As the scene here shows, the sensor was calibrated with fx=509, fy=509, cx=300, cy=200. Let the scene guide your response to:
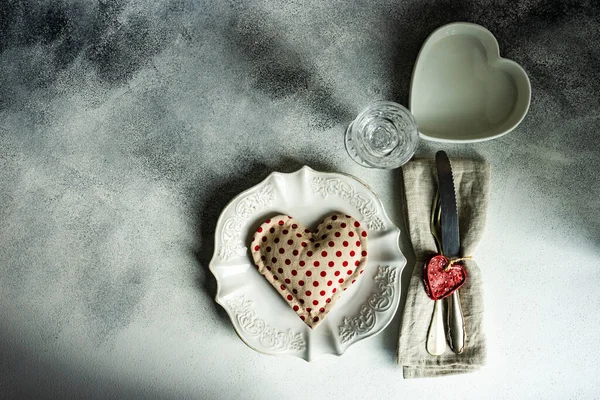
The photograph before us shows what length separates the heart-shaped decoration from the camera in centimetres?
99

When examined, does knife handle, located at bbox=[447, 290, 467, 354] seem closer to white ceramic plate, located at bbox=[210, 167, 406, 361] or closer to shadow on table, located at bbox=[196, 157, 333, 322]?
white ceramic plate, located at bbox=[210, 167, 406, 361]

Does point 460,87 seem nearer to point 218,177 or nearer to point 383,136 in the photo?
point 383,136

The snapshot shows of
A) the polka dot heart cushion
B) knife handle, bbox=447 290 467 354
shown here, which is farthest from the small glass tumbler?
knife handle, bbox=447 290 467 354

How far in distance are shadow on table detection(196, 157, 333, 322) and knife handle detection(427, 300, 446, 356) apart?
1.17 feet

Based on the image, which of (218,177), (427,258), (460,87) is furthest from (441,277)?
(218,177)

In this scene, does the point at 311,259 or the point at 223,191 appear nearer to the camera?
the point at 311,259

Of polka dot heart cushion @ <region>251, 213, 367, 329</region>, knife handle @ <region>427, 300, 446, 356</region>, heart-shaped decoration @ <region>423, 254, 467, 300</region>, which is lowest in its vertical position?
knife handle @ <region>427, 300, 446, 356</region>

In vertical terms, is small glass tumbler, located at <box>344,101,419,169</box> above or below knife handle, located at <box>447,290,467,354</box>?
above

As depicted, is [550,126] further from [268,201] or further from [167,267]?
[167,267]

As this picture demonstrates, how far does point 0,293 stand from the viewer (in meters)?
1.11

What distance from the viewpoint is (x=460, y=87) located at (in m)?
1.04

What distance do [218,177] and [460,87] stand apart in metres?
0.54

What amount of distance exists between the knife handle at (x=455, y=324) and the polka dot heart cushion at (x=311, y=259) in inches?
7.4

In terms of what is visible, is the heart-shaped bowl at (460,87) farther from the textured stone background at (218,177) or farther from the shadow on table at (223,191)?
the shadow on table at (223,191)
